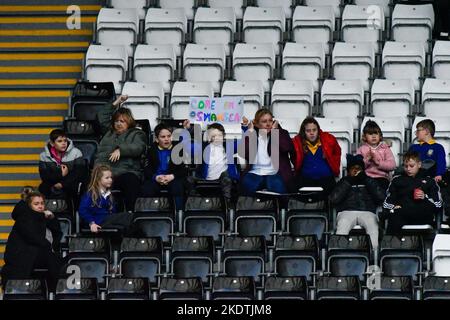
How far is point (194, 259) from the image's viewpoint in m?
22.3

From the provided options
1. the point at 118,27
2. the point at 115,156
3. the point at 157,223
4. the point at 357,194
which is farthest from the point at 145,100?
the point at 357,194

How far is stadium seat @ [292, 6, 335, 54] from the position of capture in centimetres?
2580

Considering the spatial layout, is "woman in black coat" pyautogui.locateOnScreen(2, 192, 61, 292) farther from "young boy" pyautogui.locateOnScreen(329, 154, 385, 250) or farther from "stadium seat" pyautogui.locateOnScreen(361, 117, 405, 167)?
"stadium seat" pyautogui.locateOnScreen(361, 117, 405, 167)

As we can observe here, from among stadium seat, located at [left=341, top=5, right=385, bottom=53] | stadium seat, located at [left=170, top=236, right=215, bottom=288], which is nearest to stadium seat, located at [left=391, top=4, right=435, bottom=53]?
stadium seat, located at [left=341, top=5, right=385, bottom=53]

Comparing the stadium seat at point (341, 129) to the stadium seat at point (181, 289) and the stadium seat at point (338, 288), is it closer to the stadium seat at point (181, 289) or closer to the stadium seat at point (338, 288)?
the stadium seat at point (338, 288)

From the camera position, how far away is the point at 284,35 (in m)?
26.0

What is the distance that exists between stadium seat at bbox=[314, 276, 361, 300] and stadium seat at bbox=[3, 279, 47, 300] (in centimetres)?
279

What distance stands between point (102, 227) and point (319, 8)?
15.1 ft

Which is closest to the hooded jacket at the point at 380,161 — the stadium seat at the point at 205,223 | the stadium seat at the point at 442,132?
the stadium seat at the point at 442,132

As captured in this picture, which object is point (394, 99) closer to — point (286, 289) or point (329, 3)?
point (329, 3)

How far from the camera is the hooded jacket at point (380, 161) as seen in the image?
2327 centimetres

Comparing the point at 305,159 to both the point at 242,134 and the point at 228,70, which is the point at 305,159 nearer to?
the point at 242,134

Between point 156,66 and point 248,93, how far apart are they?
1.34m
